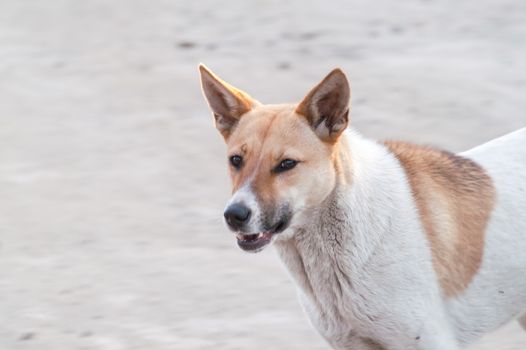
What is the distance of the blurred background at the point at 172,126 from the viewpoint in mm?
5863

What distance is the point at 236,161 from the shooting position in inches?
171

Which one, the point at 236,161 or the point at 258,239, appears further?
the point at 236,161

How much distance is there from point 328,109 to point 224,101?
1.73 ft

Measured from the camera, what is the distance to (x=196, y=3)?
10.6m

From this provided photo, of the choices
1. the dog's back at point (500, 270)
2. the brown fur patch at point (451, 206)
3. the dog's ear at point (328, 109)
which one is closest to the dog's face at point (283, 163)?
the dog's ear at point (328, 109)

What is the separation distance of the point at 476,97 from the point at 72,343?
13.7 ft

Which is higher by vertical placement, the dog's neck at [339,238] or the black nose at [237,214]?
the black nose at [237,214]

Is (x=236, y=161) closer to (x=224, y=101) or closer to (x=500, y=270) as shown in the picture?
(x=224, y=101)

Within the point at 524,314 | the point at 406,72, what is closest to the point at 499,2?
the point at 406,72

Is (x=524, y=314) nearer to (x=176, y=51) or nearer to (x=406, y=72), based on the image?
(x=406, y=72)

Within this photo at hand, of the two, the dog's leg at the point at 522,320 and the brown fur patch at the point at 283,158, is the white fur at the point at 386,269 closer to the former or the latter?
the brown fur patch at the point at 283,158

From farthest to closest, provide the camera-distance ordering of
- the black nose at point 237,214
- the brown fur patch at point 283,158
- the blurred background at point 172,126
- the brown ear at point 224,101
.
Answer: the blurred background at point 172,126 → the brown ear at point 224,101 → the brown fur patch at point 283,158 → the black nose at point 237,214

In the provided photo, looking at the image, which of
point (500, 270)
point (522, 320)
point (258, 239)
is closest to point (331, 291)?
point (258, 239)

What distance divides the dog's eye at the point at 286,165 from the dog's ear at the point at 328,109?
194mm
